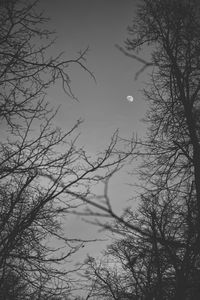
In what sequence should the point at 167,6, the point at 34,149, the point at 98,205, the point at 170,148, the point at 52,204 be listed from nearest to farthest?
the point at 98,205 → the point at 34,149 → the point at 52,204 → the point at 167,6 → the point at 170,148

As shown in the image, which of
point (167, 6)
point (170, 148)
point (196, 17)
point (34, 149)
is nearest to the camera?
point (34, 149)

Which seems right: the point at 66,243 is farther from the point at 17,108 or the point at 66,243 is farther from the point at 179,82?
the point at 179,82

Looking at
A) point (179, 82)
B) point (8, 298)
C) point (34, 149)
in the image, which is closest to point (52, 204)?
point (34, 149)

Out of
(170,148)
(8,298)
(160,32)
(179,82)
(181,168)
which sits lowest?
(8,298)

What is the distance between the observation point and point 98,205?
2.87 ft

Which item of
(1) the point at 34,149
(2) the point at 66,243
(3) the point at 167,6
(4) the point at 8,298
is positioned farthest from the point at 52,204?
(3) the point at 167,6

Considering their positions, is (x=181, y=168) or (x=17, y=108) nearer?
(x=17, y=108)

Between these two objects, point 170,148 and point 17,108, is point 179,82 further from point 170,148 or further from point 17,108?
point 17,108

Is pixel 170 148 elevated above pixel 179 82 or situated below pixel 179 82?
below

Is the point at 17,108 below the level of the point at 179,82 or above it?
below

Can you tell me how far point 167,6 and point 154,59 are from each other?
1.04m

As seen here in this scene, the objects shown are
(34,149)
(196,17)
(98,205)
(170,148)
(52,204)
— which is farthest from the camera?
(170,148)

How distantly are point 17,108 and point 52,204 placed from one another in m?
1.31

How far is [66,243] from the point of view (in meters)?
3.60
